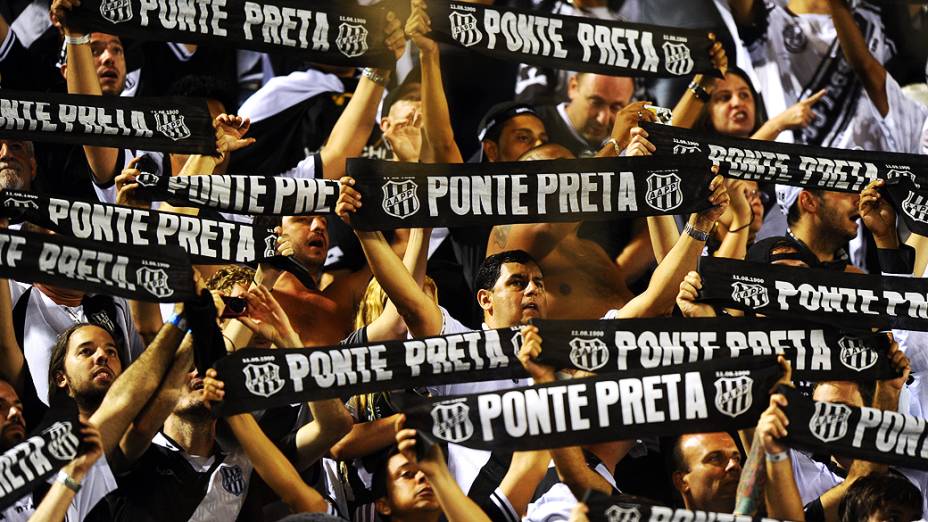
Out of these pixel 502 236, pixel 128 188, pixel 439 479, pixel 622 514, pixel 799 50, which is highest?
pixel 799 50

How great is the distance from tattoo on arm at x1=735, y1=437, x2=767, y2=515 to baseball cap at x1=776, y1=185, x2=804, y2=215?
6.15 ft

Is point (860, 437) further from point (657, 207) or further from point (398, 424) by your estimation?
point (398, 424)

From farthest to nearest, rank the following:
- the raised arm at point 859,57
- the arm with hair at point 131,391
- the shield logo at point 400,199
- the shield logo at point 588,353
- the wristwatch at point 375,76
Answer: the raised arm at point 859,57 < the wristwatch at point 375,76 < the shield logo at point 400,199 < the shield logo at point 588,353 < the arm with hair at point 131,391

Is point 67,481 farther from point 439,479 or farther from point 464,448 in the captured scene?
point 464,448

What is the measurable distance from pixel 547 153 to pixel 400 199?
0.84 m

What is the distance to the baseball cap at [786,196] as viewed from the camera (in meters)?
6.04

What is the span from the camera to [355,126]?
5488 mm

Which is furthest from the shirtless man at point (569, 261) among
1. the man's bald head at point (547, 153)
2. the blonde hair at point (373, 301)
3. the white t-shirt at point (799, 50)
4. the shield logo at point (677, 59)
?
the white t-shirt at point (799, 50)

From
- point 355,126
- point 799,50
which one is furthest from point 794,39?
point 355,126

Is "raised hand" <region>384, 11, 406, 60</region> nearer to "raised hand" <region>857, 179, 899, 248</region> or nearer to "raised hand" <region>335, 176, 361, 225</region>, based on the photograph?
"raised hand" <region>335, 176, 361, 225</region>

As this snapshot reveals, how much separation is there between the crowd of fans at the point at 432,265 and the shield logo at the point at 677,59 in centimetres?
15

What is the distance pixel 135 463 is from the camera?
14.7ft

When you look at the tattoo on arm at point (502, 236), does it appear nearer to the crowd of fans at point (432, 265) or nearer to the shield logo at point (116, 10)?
the crowd of fans at point (432, 265)

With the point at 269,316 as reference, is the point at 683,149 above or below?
above
